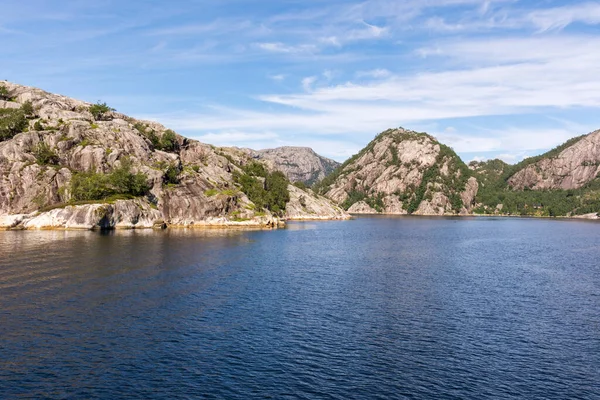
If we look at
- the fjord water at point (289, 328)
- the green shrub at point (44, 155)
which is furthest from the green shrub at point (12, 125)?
the fjord water at point (289, 328)

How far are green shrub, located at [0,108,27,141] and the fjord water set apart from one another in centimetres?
11334

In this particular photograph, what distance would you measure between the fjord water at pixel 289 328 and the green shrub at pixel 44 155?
95612mm

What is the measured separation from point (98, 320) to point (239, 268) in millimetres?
40291

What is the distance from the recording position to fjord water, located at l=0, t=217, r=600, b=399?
129 ft

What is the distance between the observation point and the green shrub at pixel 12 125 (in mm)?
188125

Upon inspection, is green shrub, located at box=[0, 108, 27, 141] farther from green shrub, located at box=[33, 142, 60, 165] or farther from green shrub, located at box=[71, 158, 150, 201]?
green shrub, located at box=[71, 158, 150, 201]

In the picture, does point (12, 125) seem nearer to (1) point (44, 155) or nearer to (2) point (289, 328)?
(1) point (44, 155)

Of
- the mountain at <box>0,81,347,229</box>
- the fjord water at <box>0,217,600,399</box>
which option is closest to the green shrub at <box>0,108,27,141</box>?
the mountain at <box>0,81,347,229</box>

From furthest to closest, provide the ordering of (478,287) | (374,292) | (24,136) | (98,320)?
1. (24,136)
2. (478,287)
3. (374,292)
4. (98,320)

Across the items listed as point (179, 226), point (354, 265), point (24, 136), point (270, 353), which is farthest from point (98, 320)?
point (24, 136)

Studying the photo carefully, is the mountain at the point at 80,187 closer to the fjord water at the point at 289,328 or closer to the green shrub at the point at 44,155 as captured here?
the green shrub at the point at 44,155

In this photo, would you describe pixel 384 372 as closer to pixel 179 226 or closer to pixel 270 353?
pixel 270 353

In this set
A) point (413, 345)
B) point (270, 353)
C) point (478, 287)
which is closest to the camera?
point (270, 353)

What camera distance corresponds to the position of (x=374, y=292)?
2928 inches
